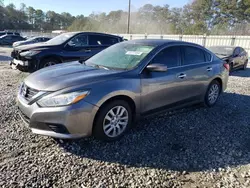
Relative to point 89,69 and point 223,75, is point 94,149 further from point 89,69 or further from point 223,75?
point 223,75

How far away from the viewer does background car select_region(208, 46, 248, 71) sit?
9805 mm

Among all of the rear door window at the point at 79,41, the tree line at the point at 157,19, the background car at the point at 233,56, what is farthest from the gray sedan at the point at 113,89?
the tree line at the point at 157,19

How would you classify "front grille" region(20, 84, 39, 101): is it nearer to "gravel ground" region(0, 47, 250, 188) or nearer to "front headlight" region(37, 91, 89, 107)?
"front headlight" region(37, 91, 89, 107)

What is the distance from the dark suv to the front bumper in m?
4.03

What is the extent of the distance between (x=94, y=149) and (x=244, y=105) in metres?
4.05

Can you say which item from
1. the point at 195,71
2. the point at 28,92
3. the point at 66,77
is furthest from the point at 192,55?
the point at 28,92

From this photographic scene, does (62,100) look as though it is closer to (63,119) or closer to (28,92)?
(63,119)

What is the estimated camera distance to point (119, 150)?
10.1ft

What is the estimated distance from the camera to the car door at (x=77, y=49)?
23.8 ft

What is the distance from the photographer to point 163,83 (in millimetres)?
3707

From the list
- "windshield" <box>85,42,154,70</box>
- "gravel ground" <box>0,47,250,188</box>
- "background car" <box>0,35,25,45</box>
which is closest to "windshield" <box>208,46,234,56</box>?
"gravel ground" <box>0,47,250,188</box>

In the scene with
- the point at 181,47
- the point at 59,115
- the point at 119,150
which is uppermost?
the point at 181,47

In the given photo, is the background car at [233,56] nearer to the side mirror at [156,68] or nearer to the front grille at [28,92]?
the side mirror at [156,68]

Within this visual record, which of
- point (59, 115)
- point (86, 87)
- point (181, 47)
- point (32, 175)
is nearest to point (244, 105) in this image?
point (181, 47)
